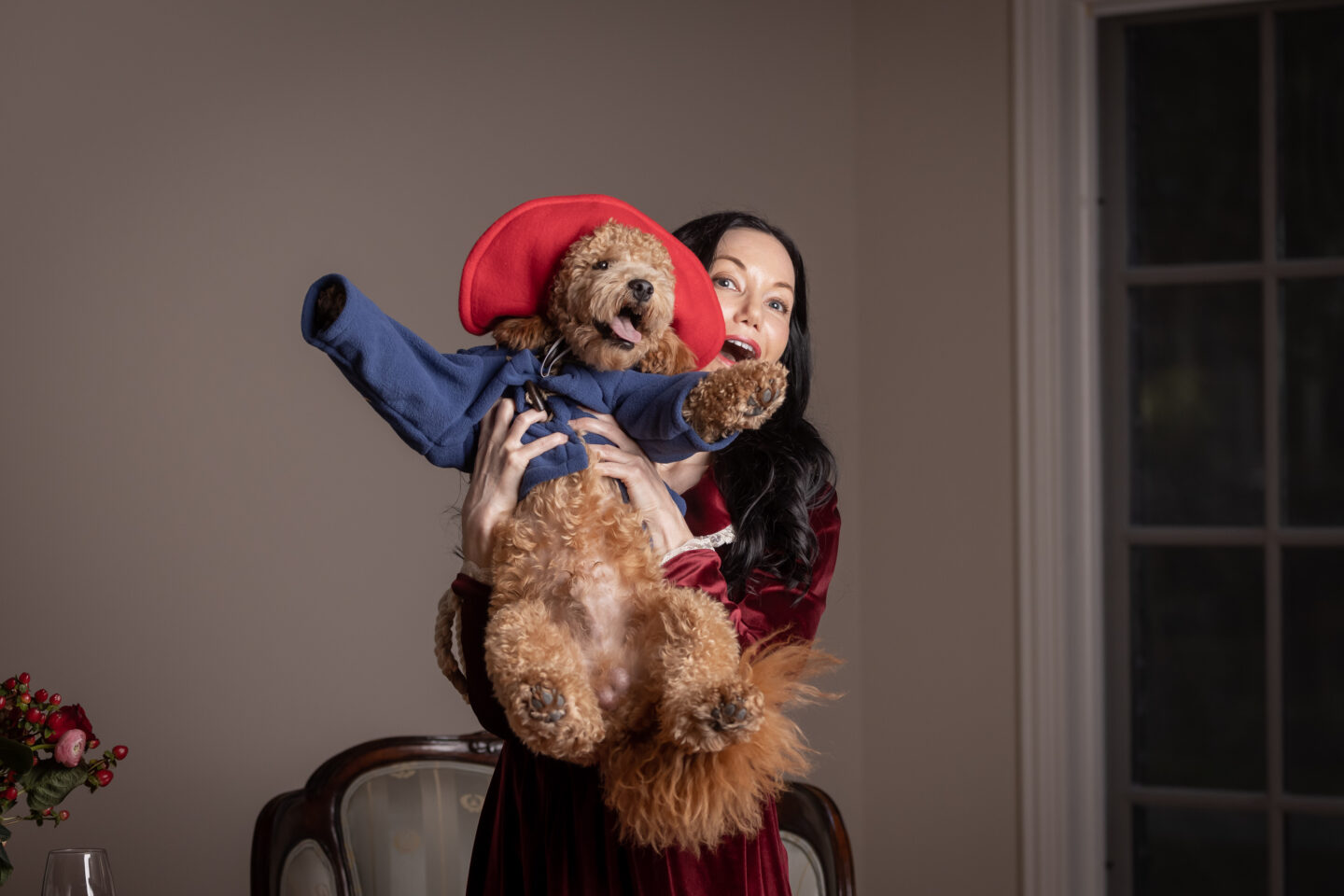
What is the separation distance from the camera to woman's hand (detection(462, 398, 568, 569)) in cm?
97

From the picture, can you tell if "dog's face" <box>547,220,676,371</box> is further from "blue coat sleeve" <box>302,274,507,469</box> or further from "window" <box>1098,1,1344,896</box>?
"window" <box>1098,1,1344,896</box>

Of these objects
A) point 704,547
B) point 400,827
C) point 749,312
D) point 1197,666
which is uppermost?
point 749,312

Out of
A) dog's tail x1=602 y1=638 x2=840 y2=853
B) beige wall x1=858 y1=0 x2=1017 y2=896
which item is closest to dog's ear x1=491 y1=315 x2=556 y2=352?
dog's tail x1=602 y1=638 x2=840 y2=853

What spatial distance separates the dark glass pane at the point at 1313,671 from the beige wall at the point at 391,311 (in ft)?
1.85

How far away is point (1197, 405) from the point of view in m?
2.39

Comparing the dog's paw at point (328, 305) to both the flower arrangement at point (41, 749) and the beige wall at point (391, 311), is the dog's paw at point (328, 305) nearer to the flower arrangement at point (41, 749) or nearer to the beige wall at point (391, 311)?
the flower arrangement at point (41, 749)

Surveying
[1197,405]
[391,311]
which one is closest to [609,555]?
[391,311]

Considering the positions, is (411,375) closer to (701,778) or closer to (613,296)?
(613,296)

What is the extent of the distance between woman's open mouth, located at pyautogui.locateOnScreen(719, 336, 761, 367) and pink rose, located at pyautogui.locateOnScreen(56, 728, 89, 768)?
2.71 feet

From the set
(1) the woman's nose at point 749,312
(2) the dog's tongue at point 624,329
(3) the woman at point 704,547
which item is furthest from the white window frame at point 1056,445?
(2) the dog's tongue at point 624,329

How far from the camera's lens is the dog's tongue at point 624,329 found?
3.05 feet

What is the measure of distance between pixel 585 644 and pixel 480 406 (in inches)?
8.9

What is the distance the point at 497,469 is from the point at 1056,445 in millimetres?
1647

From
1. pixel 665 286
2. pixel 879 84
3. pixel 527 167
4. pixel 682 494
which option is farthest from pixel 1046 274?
pixel 665 286
